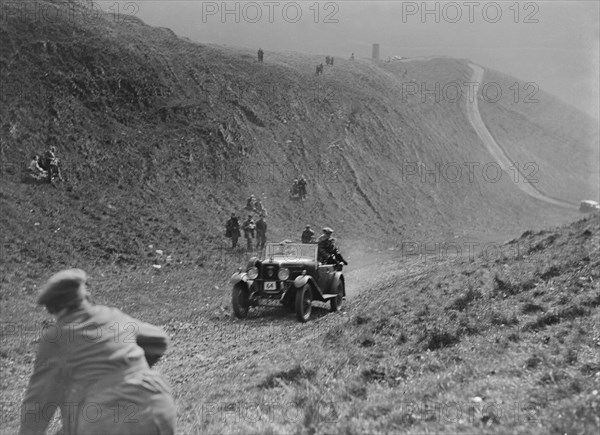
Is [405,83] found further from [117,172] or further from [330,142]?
[117,172]

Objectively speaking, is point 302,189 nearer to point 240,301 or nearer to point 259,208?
point 259,208

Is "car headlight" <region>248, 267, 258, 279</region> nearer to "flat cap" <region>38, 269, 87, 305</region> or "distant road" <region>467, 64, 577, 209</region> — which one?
"flat cap" <region>38, 269, 87, 305</region>

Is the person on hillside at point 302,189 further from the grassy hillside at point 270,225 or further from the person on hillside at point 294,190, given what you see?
the grassy hillside at point 270,225

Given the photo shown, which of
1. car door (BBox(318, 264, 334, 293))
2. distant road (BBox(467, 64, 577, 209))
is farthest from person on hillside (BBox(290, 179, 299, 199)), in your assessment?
distant road (BBox(467, 64, 577, 209))

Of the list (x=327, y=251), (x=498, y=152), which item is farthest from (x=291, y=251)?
(x=498, y=152)

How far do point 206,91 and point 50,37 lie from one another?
31.7ft

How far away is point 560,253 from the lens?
12.7 meters

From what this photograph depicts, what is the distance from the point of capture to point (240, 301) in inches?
532

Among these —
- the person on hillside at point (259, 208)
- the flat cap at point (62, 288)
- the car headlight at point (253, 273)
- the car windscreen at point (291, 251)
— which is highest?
the flat cap at point (62, 288)

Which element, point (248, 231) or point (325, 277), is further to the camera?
point (248, 231)

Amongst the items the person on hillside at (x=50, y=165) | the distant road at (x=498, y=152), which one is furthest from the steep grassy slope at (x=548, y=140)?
the person on hillside at (x=50, y=165)

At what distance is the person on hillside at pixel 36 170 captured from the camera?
76.7 ft

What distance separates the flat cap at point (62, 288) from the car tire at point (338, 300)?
35.6 feet

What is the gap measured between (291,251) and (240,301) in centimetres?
193
